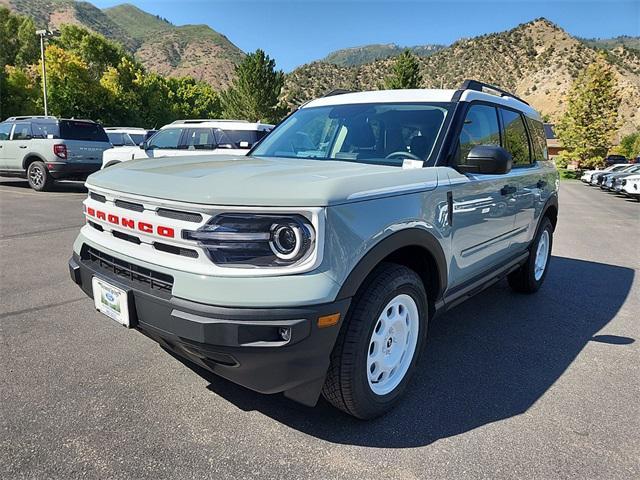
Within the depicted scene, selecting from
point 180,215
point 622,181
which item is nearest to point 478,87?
point 180,215

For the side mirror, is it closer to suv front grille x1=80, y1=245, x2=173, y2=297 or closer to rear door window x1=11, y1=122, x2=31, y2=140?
suv front grille x1=80, y1=245, x2=173, y2=297

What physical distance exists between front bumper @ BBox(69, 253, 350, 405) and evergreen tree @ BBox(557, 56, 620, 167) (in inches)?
1541

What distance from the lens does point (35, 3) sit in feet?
409

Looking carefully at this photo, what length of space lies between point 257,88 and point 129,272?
44.4 m

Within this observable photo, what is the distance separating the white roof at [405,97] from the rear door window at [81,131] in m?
10.2

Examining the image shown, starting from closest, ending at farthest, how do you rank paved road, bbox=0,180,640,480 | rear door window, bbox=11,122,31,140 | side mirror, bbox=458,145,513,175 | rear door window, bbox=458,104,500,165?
paved road, bbox=0,180,640,480, side mirror, bbox=458,145,513,175, rear door window, bbox=458,104,500,165, rear door window, bbox=11,122,31,140

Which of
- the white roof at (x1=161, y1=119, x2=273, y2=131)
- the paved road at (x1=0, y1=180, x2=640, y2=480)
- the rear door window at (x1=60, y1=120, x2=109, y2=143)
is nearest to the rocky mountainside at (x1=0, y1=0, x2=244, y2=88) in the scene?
the rear door window at (x1=60, y1=120, x2=109, y2=143)

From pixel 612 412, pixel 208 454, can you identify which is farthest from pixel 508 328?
pixel 208 454

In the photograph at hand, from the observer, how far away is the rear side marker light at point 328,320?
204 cm

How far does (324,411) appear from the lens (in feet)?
8.82

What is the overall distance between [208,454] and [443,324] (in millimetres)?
2462

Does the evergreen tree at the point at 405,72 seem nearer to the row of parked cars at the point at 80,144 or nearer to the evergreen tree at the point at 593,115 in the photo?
the evergreen tree at the point at 593,115

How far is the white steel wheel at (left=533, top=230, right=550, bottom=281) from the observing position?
197 inches

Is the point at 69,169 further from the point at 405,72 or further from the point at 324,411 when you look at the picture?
the point at 405,72
